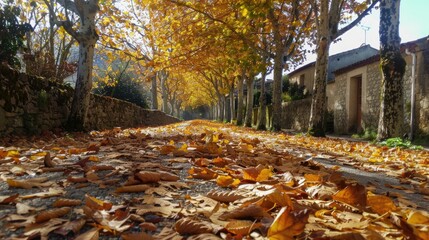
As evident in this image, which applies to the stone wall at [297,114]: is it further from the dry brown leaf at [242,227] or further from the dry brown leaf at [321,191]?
the dry brown leaf at [242,227]

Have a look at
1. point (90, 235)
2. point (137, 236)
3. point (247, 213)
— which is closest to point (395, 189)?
point (247, 213)

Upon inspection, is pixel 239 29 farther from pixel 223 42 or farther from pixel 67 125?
pixel 67 125

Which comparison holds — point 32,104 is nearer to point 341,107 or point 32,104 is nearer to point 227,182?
point 227,182

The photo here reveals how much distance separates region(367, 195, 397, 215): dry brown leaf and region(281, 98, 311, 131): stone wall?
1895 centimetres

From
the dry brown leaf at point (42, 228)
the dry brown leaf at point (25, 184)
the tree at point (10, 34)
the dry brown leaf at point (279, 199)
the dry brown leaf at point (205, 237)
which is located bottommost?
the dry brown leaf at point (42, 228)

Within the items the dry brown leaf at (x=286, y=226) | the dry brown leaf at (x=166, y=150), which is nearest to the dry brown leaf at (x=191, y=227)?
the dry brown leaf at (x=286, y=226)

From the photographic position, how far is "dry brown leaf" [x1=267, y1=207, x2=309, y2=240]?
1136 millimetres

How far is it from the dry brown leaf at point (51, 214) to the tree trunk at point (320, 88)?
373 inches

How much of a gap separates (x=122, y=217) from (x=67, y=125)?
22.4ft

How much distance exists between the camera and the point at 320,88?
32.6ft

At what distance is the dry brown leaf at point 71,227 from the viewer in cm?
120

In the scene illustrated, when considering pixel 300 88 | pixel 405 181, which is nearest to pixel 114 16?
pixel 405 181

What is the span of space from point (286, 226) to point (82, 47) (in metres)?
7.53

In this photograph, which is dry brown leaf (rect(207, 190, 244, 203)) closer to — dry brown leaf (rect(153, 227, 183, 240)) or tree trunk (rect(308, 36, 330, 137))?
dry brown leaf (rect(153, 227, 183, 240))
